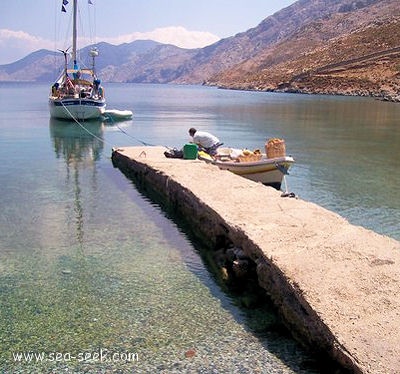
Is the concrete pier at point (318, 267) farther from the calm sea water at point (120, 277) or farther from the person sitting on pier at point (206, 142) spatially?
the person sitting on pier at point (206, 142)

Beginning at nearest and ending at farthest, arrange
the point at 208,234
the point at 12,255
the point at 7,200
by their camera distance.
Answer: the point at 12,255, the point at 208,234, the point at 7,200

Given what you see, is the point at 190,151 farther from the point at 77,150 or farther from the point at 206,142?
the point at 77,150

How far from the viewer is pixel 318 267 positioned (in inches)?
317

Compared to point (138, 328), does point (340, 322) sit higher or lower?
higher

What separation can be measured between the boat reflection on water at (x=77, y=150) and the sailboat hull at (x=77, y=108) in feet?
2.14

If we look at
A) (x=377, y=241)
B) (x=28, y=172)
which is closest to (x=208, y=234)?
(x=377, y=241)

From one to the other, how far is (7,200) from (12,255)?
17.5 feet

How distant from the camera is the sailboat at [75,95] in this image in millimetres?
40188

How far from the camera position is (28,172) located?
20922 millimetres

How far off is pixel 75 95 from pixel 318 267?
3535cm

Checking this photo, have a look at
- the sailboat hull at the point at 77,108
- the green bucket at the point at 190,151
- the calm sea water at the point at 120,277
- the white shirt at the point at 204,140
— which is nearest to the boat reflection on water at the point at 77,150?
the calm sea water at the point at 120,277

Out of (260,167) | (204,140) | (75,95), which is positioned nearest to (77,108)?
(75,95)

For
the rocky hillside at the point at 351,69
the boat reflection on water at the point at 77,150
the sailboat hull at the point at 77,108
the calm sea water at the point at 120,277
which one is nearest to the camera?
the calm sea water at the point at 120,277

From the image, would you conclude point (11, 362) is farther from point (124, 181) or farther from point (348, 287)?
point (124, 181)
